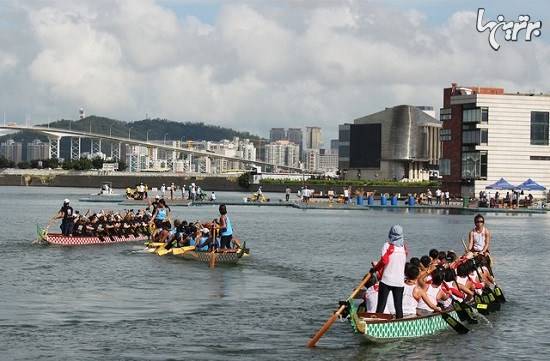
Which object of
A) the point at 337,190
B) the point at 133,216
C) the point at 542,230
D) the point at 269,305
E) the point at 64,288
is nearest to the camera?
the point at 269,305

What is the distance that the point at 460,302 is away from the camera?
96.1ft

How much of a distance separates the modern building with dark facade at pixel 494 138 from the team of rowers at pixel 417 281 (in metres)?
116

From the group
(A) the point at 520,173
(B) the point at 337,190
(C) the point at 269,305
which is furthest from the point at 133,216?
(B) the point at 337,190

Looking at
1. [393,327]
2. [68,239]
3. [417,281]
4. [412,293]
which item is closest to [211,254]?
[68,239]

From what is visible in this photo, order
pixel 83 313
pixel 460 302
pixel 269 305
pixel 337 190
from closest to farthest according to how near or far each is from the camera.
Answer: pixel 460 302
pixel 83 313
pixel 269 305
pixel 337 190

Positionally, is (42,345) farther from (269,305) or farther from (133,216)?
(133,216)

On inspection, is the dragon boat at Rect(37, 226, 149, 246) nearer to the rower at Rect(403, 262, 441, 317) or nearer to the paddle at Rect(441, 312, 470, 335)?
the paddle at Rect(441, 312, 470, 335)

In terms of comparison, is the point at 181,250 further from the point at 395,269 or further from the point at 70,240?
the point at 395,269

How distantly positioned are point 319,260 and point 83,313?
22079 millimetres

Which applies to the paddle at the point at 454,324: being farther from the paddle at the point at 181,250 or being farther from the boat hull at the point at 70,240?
the boat hull at the point at 70,240

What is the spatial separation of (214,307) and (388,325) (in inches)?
358

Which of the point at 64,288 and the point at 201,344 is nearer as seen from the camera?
the point at 201,344

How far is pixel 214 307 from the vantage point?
33406 millimetres

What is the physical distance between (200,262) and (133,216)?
17.1 metres
